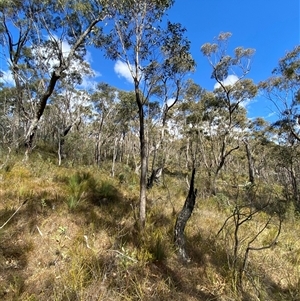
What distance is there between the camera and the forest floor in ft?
10.2

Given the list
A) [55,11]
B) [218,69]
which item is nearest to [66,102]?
[55,11]

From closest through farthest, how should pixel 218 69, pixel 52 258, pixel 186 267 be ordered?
pixel 52 258 → pixel 186 267 → pixel 218 69

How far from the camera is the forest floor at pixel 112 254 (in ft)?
10.2

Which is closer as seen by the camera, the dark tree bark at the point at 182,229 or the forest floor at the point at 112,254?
the forest floor at the point at 112,254

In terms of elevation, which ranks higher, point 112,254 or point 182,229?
point 182,229

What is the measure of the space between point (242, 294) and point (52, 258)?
9.68ft

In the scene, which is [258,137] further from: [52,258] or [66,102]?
[52,258]

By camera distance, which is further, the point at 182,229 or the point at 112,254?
the point at 182,229

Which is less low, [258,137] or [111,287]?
[258,137]

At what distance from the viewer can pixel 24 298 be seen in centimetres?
279

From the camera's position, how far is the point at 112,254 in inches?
142

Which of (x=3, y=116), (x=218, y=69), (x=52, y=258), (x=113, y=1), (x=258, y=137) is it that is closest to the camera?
(x=52, y=258)

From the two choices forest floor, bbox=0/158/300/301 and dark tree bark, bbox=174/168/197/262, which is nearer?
forest floor, bbox=0/158/300/301

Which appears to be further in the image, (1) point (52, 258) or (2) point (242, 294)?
(1) point (52, 258)
